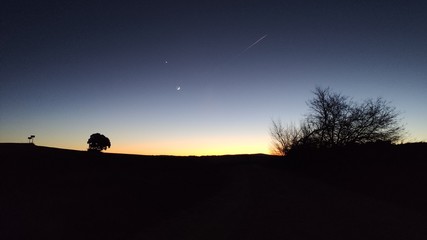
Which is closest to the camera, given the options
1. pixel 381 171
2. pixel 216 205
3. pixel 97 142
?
pixel 216 205

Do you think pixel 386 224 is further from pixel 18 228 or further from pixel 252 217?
pixel 18 228

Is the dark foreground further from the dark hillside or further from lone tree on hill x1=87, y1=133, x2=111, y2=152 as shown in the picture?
lone tree on hill x1=87, y1=133, x2=111, y2=152

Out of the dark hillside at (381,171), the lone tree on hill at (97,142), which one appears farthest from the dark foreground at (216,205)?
the lone tree on hill at (97,142)

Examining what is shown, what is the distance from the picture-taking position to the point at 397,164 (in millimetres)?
18516

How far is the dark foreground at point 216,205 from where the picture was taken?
29.9 ft

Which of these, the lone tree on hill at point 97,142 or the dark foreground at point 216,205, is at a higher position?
the lone tree on hill at point 97,142

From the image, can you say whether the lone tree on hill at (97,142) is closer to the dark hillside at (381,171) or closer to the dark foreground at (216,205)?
the dark foreground at (216,205)

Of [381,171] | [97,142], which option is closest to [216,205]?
[381,171]

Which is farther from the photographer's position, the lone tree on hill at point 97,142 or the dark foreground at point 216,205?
the lone tree on hill at point 97,142

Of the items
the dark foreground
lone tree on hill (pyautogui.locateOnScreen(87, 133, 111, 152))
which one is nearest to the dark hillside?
the dark foreground

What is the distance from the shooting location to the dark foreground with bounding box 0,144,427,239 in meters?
9.11

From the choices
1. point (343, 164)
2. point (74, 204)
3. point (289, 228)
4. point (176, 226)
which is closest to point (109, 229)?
point (176, 226)

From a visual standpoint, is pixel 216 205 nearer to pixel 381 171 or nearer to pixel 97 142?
pixel 381 171

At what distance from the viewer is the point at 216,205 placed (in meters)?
13.1
